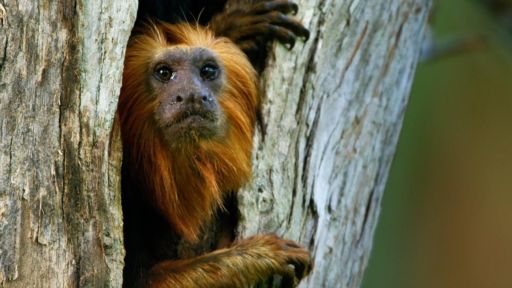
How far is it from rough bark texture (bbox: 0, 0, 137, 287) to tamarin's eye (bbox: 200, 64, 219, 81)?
37.5 inches

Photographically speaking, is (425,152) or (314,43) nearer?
(314,43)

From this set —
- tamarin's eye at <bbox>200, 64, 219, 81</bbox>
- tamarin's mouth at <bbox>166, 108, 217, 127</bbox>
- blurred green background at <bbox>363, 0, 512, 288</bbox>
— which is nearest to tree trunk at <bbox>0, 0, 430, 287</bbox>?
tamarin's eye at <bbox>200, 64, 219, 81</bbox>

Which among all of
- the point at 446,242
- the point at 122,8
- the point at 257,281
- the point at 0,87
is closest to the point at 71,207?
the point at 0,87

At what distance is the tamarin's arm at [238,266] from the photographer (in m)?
4.69

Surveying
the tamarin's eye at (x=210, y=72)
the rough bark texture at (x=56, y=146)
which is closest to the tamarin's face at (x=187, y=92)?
the tamarin's eye at (x=210, y=72)

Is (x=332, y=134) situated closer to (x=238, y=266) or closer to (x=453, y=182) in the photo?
(x=238, y=266)

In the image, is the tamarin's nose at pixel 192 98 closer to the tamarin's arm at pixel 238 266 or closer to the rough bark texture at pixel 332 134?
the rough bark texture at pixel 332 134

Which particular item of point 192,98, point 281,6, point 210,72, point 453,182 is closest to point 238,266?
point 192,98

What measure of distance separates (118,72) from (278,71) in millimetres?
1137

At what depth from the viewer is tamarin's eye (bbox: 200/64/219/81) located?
16.4ft

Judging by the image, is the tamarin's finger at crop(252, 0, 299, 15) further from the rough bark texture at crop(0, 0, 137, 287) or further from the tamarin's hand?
the rough bark texture at crop(0, 0, 137, 287)

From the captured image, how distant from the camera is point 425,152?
1243cm

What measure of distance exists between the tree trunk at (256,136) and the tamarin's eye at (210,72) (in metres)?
0.25

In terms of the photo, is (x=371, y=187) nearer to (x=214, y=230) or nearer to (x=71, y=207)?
(x=214, y=230)
